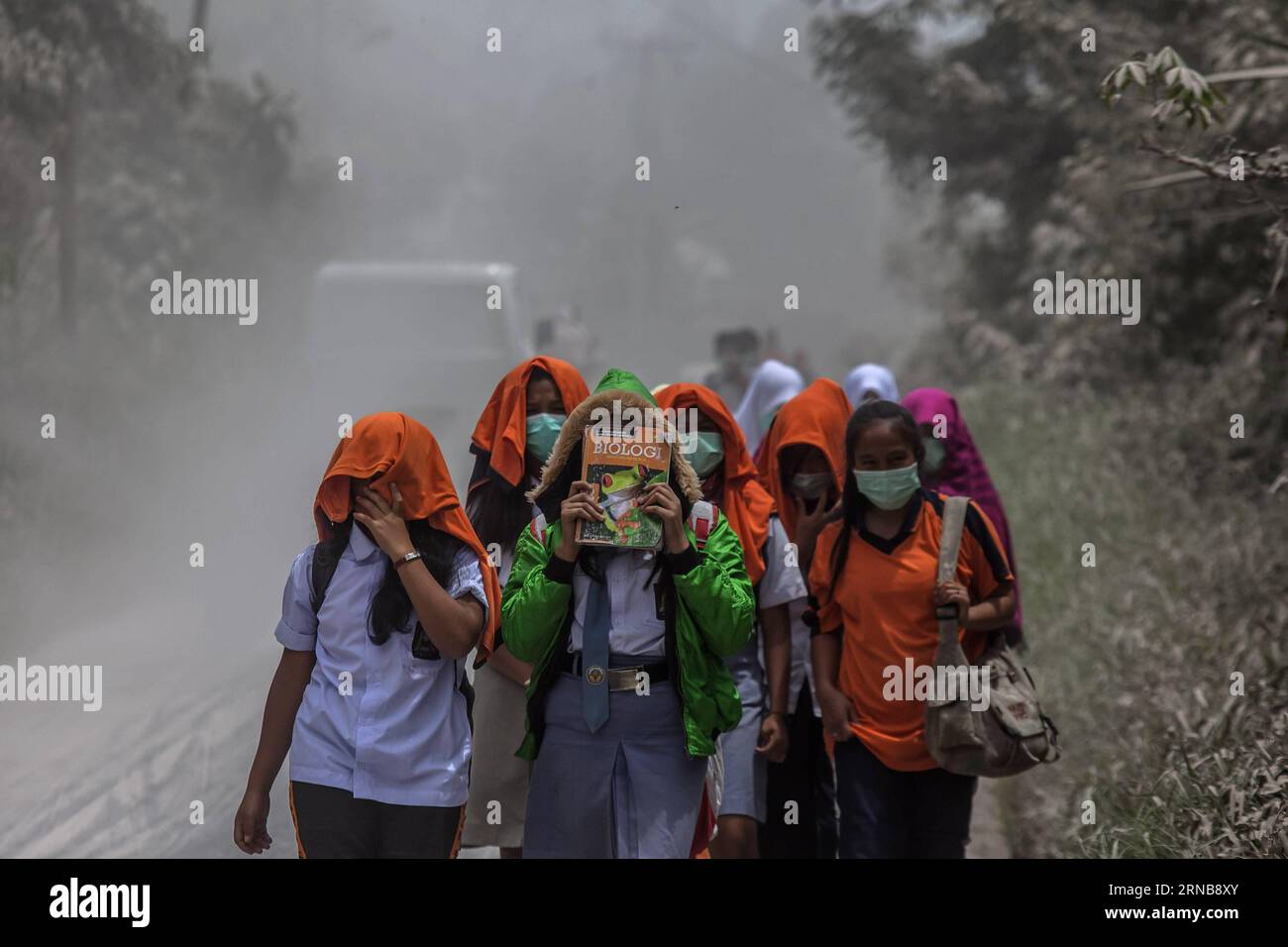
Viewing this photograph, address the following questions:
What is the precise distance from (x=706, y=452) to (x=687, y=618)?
99 centimetres

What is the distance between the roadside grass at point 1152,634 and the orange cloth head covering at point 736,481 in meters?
1.59

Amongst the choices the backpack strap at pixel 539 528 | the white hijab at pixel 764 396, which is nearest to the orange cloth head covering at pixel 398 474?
the backpack strap at pixel 539 528

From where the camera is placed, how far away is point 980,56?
19.1m

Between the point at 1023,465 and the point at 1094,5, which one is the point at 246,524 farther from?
the point at 1094,5

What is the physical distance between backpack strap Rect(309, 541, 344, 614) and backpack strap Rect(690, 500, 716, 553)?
0.96 m

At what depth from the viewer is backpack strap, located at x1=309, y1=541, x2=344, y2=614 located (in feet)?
12.8

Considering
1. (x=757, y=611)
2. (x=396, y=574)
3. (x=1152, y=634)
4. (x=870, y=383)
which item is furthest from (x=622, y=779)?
(x=1152, y=634)

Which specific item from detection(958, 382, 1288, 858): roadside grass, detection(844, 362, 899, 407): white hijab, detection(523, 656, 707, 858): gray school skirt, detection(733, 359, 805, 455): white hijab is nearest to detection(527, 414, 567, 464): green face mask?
detection(523, 656, 707, 858): gray school skirt

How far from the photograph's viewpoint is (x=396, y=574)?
12.7 ft

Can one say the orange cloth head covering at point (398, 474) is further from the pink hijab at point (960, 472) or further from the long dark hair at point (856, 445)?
the pink hijab at point (960, 472)

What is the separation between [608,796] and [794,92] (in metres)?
83.7
